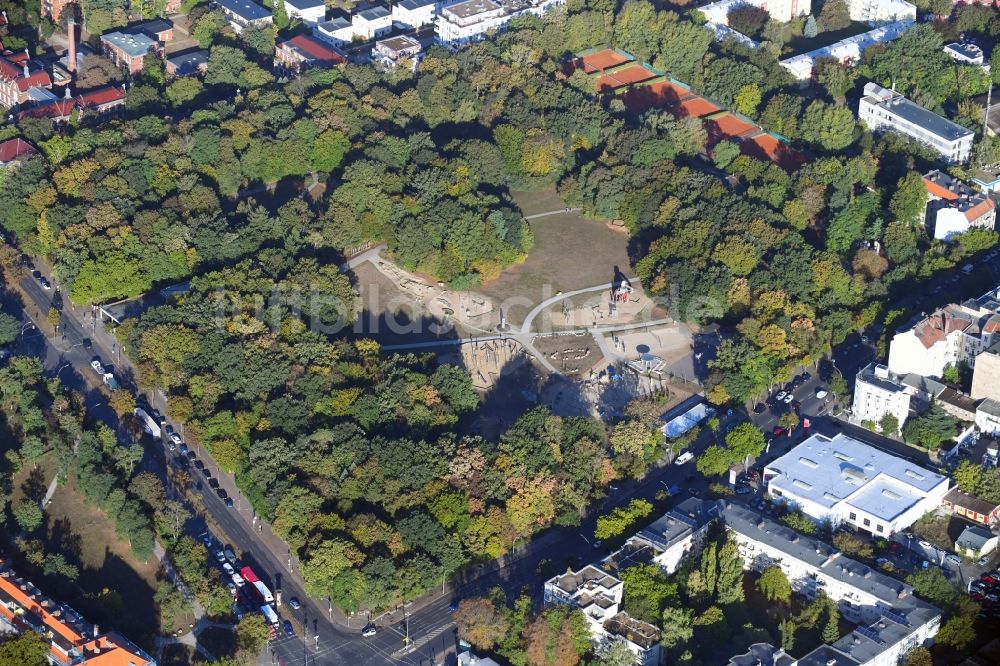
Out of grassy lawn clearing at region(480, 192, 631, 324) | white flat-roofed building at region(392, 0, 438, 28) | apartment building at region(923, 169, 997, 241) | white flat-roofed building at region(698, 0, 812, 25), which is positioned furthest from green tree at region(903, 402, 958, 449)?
white flat-roofed building at region(392, 0, 438, 28)

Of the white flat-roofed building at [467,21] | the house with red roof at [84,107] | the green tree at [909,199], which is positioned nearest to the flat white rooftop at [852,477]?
the green tree at [909,199]

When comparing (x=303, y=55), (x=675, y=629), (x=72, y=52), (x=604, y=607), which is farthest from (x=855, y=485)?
(x=72, y=52)

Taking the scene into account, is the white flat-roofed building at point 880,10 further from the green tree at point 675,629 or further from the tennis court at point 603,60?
the green tree at point 675,629

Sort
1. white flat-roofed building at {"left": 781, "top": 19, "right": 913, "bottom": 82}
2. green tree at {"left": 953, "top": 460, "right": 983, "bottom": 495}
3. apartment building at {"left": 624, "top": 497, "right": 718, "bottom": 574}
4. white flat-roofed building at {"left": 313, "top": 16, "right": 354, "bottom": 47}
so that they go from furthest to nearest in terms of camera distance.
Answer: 1. white flat-roofed building at {"left": 313, "top": 16, "right": 354, "bottom": 47}
2. white flat-roofed building at {"left": 781, "top": 19, "right": 913, "bottom": 82}
3. green tree at {"left": 953, "top": 460, "right": 983, "bottom": 495}
4. apartment building at {"left": 624, "top": 497, "right": 718, "bottom": 574}

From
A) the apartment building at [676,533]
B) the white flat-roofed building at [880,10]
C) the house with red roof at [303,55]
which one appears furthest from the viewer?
the white flat-roofed building at [880,10]

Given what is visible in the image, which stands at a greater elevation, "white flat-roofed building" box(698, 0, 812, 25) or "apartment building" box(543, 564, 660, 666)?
"white flat-roofed building" box(698, 0, 812, 25)

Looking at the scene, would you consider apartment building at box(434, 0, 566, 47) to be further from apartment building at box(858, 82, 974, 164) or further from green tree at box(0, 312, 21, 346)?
green tree at box(0, 312, 21, 346)

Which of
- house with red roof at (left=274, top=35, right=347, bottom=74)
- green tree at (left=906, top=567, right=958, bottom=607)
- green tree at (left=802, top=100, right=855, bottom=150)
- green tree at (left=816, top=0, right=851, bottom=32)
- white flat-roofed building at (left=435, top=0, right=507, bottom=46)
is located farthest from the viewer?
green tree at (left=816, top=0, right=851, bottom=32)

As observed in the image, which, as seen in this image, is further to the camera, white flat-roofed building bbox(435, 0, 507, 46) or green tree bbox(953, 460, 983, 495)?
white flat-roofed building bbox(435, 0, 507, 46)

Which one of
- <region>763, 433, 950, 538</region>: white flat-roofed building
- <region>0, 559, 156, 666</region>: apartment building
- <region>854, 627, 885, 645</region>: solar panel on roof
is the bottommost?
<region>0, 559, 156, 666</region>: apartment building
